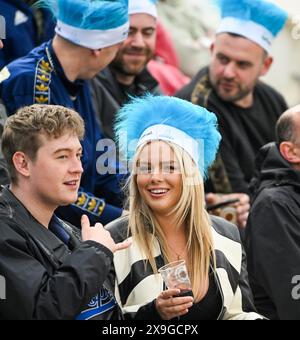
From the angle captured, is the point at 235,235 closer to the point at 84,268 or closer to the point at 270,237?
the point at 270,237

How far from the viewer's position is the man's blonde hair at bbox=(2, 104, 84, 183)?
4074 mm

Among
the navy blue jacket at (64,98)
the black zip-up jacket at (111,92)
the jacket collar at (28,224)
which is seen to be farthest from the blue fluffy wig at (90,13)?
the jacket collar at (28,224)

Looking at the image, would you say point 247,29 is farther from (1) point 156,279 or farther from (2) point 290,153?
(1) point 156,279

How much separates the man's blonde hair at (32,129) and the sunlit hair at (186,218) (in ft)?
1.59

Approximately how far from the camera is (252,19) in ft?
21.5

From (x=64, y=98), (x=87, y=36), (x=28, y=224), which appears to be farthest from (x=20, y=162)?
(x=87, y=36)

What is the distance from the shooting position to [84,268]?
3.84m

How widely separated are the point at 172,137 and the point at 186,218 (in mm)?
383

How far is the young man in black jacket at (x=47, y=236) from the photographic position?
149 inches

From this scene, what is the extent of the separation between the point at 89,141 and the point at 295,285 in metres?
1.37

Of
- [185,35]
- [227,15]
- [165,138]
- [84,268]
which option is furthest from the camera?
[185,35]

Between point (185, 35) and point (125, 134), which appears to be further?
point (185, 35)
